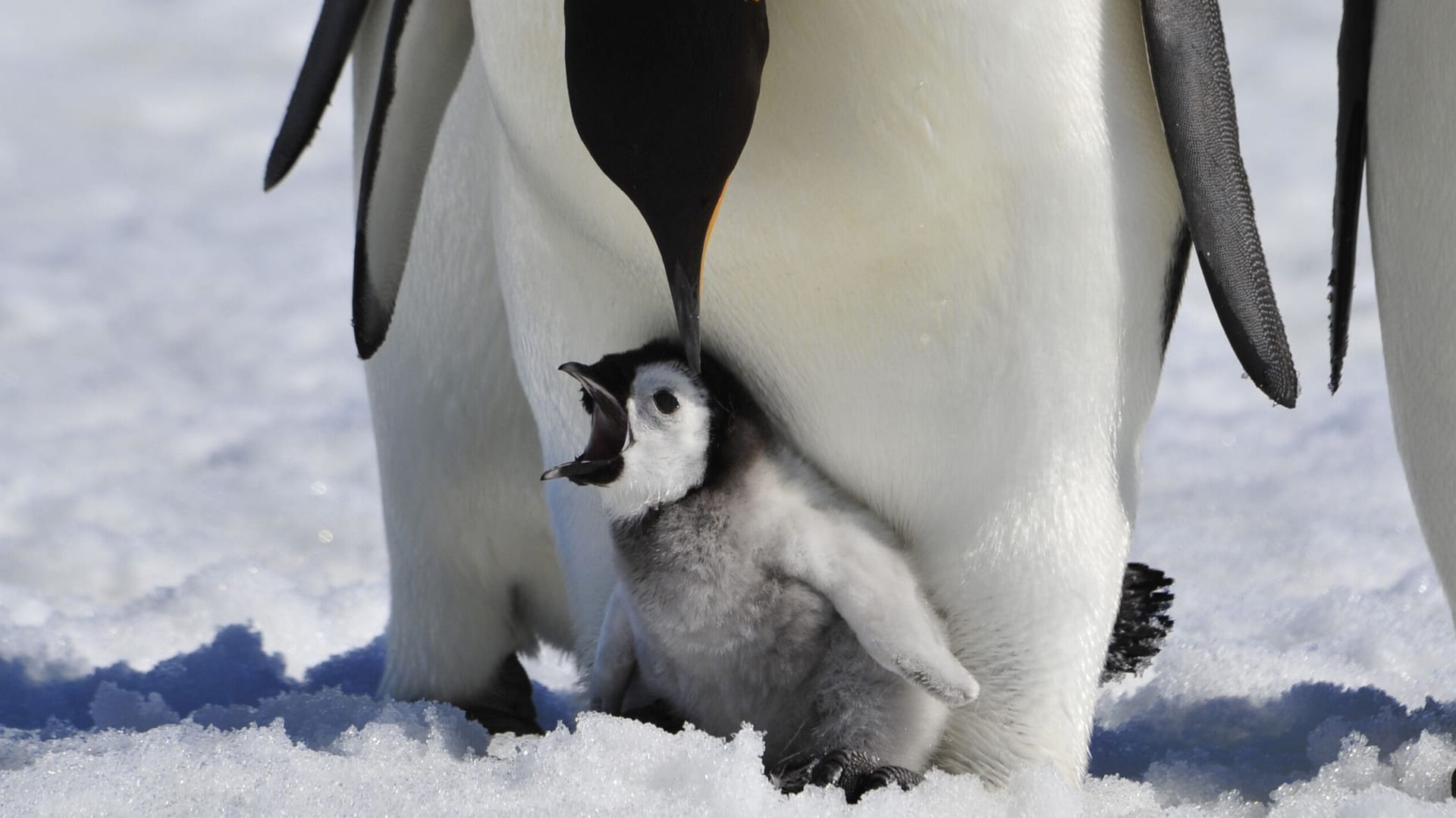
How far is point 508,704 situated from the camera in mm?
1875

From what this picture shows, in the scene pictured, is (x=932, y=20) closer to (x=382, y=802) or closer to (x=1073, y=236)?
(x=1073, y=236)

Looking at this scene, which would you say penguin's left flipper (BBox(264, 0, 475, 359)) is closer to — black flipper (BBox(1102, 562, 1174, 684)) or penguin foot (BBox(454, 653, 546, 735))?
penguin foot (BBox(454, 653, 546, 735))

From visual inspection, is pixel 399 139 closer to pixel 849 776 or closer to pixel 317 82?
pixel 317 82

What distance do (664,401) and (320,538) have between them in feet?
4.75

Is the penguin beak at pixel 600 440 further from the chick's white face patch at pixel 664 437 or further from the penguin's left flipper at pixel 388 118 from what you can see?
the penguin's left flipper at pixel 388 118

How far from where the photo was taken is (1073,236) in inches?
50.0

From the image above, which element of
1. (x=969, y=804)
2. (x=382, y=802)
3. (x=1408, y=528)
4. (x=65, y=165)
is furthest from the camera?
(x=65, y=165)

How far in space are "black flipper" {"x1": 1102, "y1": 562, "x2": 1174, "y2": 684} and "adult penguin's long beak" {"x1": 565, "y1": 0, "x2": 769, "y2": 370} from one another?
658mm

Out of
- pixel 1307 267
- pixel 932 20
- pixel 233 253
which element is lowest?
pixel 233 253

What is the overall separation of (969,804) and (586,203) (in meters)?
0.52

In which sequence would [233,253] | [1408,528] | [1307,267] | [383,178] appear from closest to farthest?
[383,178] → [1408,528] → [1307,267] → [233,253]

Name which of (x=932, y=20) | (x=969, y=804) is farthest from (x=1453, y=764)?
(x=932, y=20)

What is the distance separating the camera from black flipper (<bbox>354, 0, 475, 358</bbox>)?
1510mm

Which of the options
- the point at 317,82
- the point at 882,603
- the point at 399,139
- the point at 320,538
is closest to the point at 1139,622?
the point at 882,603
